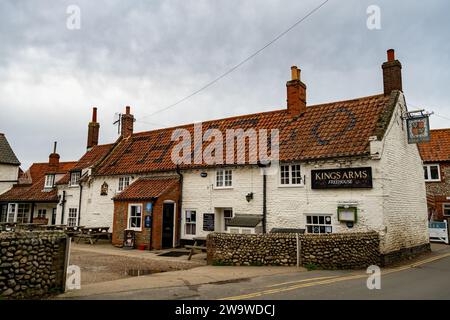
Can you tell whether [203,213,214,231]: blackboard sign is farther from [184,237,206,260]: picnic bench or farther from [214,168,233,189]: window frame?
[214,168,233,189]: window frame

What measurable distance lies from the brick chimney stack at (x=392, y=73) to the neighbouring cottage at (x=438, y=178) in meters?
14.2

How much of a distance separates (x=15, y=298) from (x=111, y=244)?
49.3 feet

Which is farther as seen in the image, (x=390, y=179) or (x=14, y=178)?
(x=14, y=178)

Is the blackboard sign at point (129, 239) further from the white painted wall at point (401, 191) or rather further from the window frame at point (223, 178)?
the white painted wall at point (401, 191)

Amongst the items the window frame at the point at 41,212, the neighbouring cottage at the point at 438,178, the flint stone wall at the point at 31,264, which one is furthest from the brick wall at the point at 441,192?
the window frame at the point at 41,212

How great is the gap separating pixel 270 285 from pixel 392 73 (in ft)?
46.2

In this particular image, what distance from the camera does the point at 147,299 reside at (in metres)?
8.91

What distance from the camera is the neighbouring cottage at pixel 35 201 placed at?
31078 mm

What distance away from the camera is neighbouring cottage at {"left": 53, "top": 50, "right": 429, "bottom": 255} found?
1628 centimetres

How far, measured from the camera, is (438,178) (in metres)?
30.8

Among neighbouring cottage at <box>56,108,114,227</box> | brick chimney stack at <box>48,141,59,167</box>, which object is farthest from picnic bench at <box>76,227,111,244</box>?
brick chimney stack at <box>48,141,59,167</box>

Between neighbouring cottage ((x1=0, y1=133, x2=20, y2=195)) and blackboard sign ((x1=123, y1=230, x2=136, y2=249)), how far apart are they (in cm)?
1961
